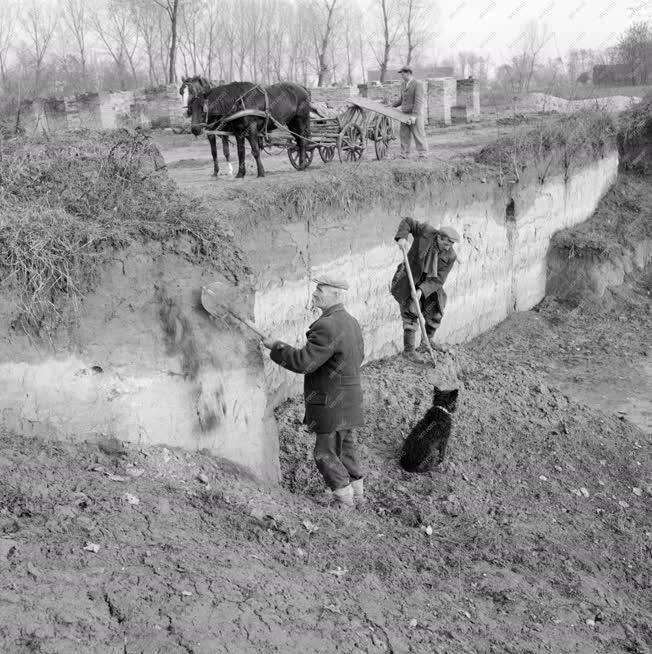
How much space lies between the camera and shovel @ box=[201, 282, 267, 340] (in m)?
5.55

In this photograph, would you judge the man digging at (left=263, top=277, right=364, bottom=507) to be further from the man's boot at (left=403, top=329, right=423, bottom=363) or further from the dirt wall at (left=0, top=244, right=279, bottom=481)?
the man's boot at (left=403, top=329, right=423, bottom=363)

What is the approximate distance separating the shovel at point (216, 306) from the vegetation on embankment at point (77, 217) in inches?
11.7

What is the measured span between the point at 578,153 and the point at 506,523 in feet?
32.7

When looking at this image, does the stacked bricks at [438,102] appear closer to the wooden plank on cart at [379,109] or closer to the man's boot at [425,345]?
the wooden plank on cart at [379,109]

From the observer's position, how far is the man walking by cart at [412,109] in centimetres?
1284

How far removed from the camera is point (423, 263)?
856 cm

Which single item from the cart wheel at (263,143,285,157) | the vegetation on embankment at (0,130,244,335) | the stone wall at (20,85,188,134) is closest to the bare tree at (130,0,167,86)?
the stone wall at (20,85,188,134)

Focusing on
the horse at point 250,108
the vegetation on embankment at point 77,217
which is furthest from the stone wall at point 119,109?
the vegetation on embankment at point 77,217

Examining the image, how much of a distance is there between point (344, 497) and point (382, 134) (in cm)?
871

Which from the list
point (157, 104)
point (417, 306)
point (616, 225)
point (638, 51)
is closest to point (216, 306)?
point (417, 306)

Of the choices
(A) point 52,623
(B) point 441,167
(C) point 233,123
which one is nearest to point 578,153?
(B) point 441,167

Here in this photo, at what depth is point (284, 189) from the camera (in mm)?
8555

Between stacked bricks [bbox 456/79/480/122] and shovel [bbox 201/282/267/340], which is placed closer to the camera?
shovel [bbox 201/282/267/340]

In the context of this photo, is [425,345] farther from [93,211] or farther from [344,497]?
[93,211]
